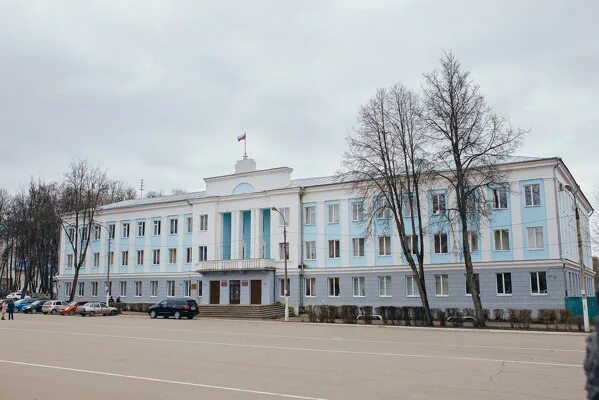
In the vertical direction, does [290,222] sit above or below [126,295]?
above

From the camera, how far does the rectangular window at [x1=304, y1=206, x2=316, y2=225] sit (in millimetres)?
49500

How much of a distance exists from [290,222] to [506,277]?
19.4 m

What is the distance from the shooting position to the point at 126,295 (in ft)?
199


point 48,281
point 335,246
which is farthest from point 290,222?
point 48,281

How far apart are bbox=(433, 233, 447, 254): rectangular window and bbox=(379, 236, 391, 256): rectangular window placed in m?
4.09

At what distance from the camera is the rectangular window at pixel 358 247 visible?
46.4 m

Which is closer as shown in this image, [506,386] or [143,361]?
[506,386]

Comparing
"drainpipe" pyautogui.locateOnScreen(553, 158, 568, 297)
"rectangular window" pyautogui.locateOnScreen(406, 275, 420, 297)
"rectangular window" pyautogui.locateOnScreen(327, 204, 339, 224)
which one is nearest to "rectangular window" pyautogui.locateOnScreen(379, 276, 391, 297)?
"rectangular window" pyautogui.locateOnScreen(406, 275, 420, 297)

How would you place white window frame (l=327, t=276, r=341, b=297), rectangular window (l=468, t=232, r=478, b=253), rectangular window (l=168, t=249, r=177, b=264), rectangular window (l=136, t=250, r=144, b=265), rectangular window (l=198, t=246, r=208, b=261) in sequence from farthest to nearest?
1. rectangular window (l=136, t=250, r=144, b=265)
2. rectangular window (l=168, t=249, r=177, b=264)
3. rectangular window (l=198, t=246, r=208, b=261)
4. white window frame (l=327, t=276, r=341, b=297)
5. rectangular window (l=468, t=232, r=478, b=253)

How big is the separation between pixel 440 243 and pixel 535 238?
697cm

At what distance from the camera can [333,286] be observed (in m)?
47.4

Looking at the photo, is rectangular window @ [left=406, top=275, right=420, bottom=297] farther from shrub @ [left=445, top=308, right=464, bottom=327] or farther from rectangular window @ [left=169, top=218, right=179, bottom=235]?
rectangular window @ [left=169, top=218, right=179, bottom=235]

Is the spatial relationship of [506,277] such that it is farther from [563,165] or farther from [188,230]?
[188,230]

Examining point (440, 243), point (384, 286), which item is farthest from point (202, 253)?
point (440, 243)
